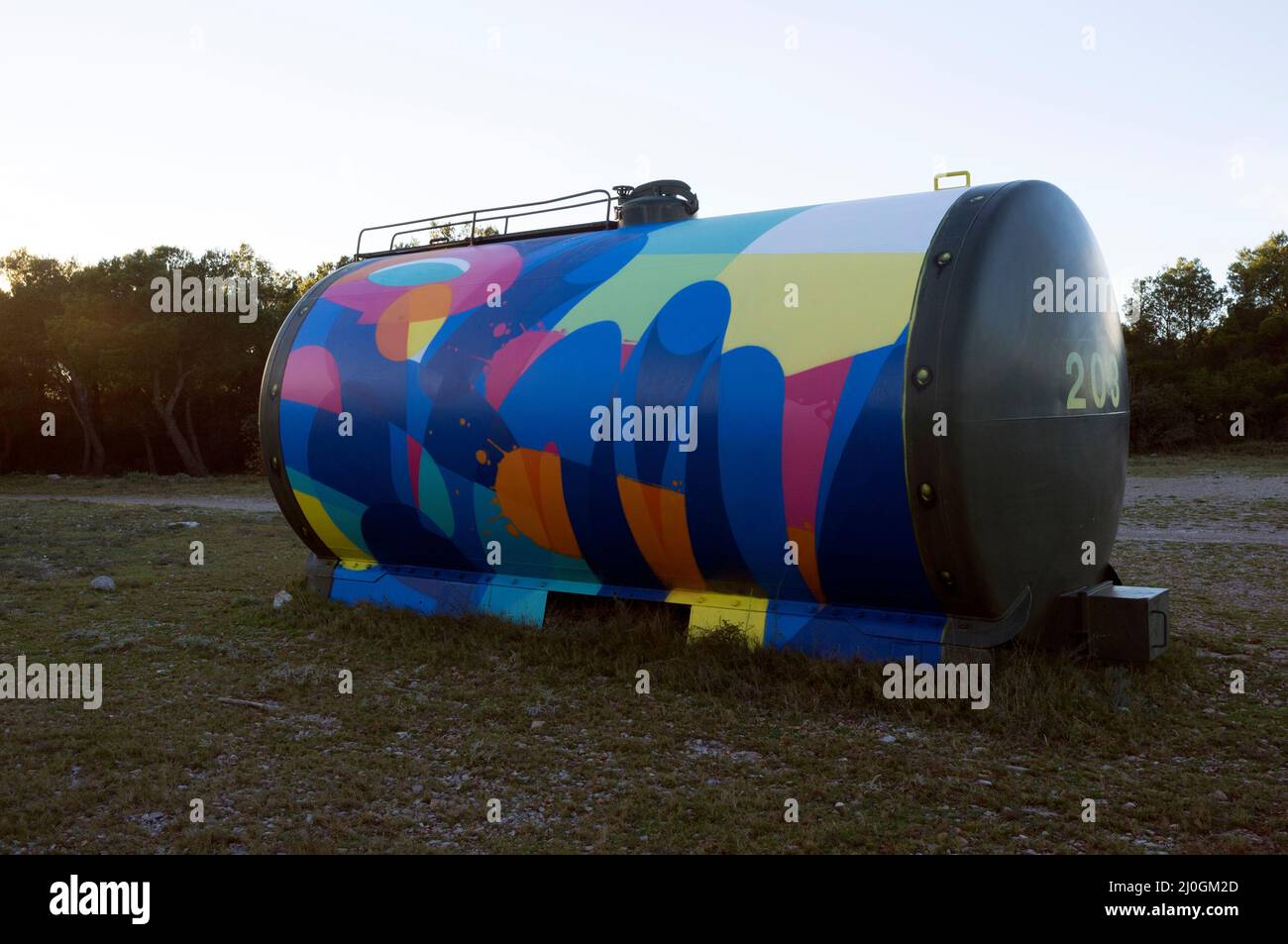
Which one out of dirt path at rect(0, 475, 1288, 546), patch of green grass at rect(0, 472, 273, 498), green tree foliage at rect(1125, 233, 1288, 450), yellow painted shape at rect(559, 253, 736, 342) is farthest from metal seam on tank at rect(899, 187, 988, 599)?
green tree foliage at rect(1125, 233, 1288, 450)

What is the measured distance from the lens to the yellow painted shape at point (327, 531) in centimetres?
897

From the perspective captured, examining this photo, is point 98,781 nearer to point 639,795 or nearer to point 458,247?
point 639,795

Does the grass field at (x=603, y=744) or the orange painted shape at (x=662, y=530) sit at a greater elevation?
the orange painted shape at (x=662, y=530)

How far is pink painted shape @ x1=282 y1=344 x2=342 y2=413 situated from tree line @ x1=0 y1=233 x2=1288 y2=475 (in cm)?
2469

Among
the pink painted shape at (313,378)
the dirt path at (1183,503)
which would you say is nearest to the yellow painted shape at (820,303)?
the pink painted shape at (313,378)

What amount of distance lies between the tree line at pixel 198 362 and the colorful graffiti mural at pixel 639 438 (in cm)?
2562

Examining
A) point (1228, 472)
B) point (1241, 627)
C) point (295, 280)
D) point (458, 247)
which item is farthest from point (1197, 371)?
point (295, 280)

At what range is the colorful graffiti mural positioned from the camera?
614 cm

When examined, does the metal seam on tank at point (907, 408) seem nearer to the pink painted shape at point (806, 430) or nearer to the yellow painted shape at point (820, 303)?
the yellow painted shape at point (820, 303)

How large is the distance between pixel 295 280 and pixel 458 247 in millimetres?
33819

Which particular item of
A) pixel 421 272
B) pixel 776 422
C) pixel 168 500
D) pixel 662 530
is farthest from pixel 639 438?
pixel 168 500

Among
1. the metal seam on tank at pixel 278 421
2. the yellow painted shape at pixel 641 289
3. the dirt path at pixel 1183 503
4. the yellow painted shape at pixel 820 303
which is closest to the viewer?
the yellow painted shape at pixel 820 303

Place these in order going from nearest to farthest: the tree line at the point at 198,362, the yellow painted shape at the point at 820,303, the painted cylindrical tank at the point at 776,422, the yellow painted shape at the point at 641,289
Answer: the painted cylindrical tank at the point at 776,422 < the yellow painted shape at the point at 820,303 < the yellow painted shape at the point at 641,289 < the tree line at the point at 198,362

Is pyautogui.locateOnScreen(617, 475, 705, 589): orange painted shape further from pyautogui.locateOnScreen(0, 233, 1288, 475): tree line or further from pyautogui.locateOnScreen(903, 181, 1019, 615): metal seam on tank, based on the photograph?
pyautogui.locateOnScreen(0, 233, 1288, 475): tree line
